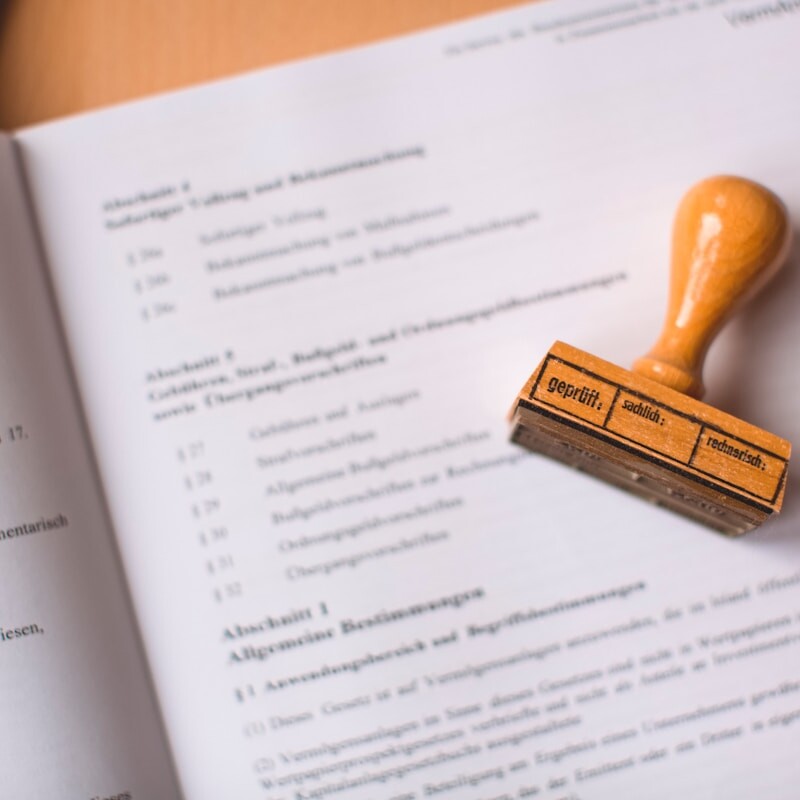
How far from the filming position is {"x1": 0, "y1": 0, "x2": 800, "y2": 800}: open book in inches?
17.3

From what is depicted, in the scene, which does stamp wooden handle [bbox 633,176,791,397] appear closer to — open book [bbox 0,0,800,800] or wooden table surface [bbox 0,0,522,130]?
open book [bbox 0,0,800,800]

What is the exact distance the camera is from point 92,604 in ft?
1.41

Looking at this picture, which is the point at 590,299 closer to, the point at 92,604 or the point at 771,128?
the point at 771,128

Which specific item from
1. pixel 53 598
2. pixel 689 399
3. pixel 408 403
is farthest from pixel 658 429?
pixel 53 598

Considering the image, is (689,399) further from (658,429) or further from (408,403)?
(408,403)

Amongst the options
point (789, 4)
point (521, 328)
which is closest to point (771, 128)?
point (789, 4)

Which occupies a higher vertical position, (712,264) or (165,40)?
(165,40)

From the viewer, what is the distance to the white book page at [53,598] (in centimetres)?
41

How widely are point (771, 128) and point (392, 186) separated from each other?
223 millimetres

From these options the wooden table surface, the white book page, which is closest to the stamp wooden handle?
the wooden table surface

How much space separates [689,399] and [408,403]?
157mm

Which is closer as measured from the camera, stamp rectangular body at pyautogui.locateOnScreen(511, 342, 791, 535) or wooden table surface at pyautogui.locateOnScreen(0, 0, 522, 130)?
stamp rectangular body at pyautogui.locateOnScreen(511, 342, 791, 535)

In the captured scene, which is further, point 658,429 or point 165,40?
point 165,40

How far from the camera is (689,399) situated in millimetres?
363
